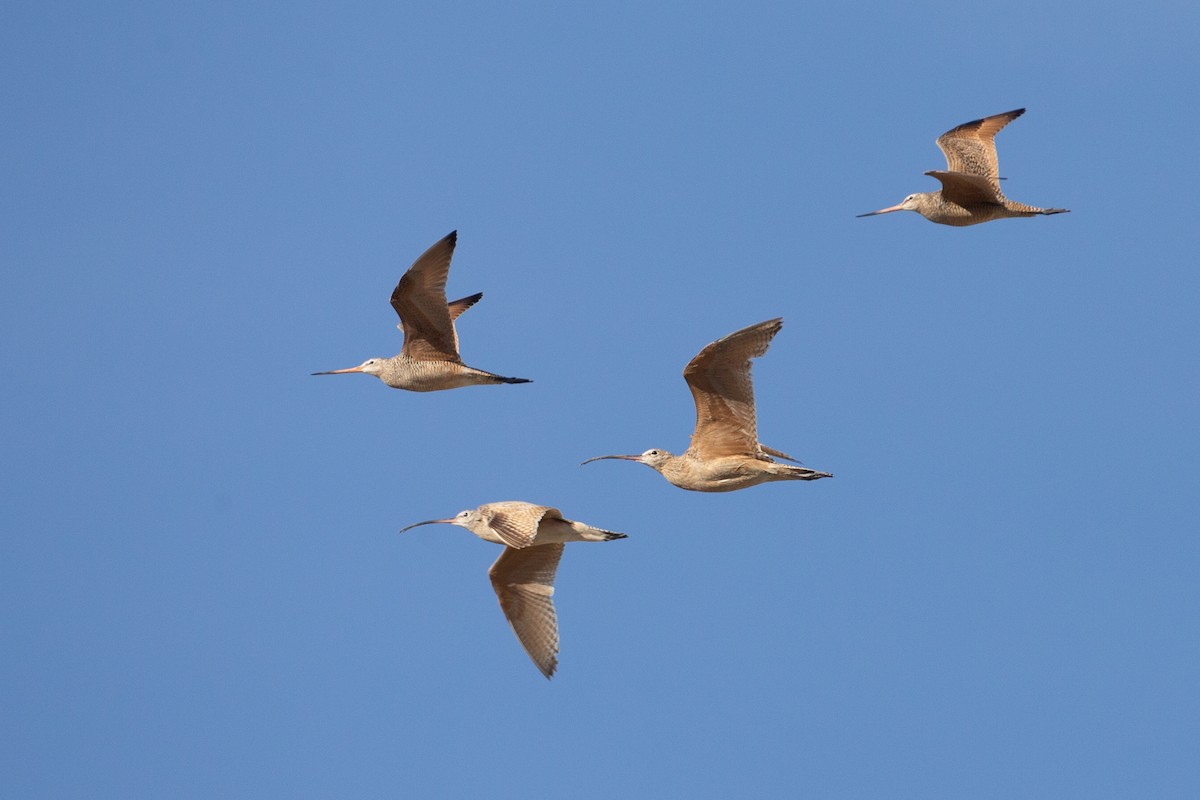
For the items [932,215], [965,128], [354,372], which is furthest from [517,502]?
[965,128]

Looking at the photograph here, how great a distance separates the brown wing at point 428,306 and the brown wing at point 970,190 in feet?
20.3

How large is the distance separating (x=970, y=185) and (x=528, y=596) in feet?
25.3

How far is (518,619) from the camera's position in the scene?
778 inches

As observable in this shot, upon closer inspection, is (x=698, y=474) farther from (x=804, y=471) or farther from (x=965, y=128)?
(x=965, y=128)

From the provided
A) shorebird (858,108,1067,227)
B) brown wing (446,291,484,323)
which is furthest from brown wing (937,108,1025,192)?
brown wing (446,291,484,323)

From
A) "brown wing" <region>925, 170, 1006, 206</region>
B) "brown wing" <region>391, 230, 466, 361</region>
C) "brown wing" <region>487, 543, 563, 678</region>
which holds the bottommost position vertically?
"brown wing" <region>487, 543, 563, 678</region>

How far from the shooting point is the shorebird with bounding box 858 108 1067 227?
22.4 metres

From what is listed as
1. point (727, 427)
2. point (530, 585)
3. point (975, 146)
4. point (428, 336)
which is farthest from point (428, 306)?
point (975, 146)

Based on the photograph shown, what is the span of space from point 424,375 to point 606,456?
9.05 ft

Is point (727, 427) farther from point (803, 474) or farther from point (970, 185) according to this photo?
point (970, 185)

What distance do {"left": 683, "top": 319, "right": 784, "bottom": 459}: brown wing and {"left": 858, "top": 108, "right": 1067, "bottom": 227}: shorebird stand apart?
14.7 ft

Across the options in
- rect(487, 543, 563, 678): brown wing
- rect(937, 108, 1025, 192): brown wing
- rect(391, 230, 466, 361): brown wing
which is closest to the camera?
rect(487, 543, 563, 678): brown wing

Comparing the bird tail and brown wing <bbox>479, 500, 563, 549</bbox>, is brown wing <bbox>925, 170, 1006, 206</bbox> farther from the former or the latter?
brown wing <bbox>479, 500, 563, 549</bbox>

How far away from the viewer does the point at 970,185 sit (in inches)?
878
